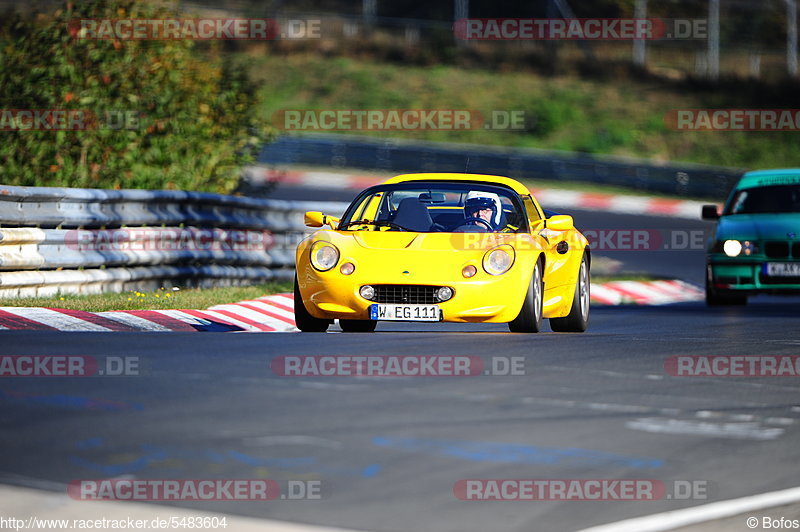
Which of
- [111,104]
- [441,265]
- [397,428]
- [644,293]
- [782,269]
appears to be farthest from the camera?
[644,293]

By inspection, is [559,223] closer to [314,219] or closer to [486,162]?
[314,219]

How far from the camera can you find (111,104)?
18625mm

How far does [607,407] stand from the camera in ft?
24.6

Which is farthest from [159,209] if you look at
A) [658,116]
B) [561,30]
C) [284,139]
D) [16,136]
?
[561,30]

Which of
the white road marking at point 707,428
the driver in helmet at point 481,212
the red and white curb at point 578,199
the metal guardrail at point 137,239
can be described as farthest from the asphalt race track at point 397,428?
the red and white curb at point 578,199

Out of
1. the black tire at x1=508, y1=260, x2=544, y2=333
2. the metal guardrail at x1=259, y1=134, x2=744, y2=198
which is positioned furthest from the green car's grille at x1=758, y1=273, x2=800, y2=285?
the metal guardrail at x1=259, y1=134, x2=744, y2=198

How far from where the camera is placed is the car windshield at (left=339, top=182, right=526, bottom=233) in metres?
12.0

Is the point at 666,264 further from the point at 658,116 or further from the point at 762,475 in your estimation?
the point at 658,116

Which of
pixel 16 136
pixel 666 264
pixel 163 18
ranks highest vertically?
pixel 163 18

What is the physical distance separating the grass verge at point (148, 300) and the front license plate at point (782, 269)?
5.45 meters

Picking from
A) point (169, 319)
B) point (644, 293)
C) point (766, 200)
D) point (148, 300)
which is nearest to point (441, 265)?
point (169, 319)

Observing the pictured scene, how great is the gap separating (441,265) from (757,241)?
21.3 feet

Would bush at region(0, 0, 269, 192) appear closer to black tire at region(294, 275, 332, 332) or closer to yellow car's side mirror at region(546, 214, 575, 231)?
black tire at region(294, 275, 332, 332)

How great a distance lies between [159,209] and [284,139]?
2252 cm
